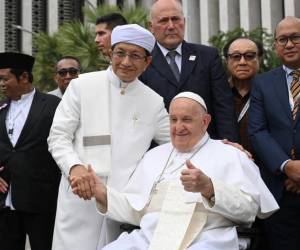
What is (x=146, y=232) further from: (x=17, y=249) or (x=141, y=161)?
(x=17, y=249)

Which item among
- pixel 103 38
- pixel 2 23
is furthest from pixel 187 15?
pixel 103 38

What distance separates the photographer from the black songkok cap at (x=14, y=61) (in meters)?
6.75

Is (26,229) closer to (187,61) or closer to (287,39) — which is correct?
(187,61)

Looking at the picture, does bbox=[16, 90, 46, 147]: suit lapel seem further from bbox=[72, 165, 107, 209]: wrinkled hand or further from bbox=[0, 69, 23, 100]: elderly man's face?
bbox=[72, 165, 107, 209]: wrinkled hand

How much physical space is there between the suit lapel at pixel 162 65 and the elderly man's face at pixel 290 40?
98cm

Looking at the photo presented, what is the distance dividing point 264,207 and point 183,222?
0.63 m

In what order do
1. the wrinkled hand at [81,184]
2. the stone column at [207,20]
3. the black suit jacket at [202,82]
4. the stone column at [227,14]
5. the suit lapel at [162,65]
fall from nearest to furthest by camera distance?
the wrinkled hand at [81,184] → the black suit jacket at [202,82] → the suit lapel at [162,65] → the stone column at [227,14] → the stone column at [207,20]

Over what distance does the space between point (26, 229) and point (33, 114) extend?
1085 mm

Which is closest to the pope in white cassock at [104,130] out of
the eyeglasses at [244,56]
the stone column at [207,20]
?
the eyeglasses at [244,56]

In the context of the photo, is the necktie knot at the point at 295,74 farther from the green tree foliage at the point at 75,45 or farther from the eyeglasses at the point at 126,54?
the green tree foliage at the point at 75,45

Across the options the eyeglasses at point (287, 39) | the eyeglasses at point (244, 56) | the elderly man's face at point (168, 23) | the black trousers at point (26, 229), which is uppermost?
the elderly man's face at point (168, 23)

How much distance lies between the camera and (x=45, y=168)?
21.8ft

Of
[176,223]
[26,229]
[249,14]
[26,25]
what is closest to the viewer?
[176,223]

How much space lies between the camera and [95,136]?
5723mm
